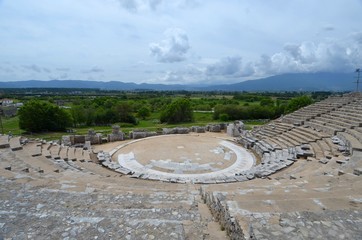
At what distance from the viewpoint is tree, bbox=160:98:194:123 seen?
4388 cm

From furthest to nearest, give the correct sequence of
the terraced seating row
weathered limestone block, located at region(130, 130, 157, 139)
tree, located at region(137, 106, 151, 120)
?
1. tree, located at region(137, 106, 151, 120)
2. weathered limestone block, located at region(130, 130, 157, 139)
3. the terraced seating row

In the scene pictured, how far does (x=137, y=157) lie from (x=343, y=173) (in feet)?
44.1

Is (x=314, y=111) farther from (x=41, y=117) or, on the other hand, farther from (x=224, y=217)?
(x=41, y=117)

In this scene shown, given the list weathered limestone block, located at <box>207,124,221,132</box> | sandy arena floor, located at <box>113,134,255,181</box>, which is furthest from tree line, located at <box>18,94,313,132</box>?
sandy arena floor, located at <box>113,134,255,181</box>

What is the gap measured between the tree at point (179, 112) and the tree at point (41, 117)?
56.1 ft

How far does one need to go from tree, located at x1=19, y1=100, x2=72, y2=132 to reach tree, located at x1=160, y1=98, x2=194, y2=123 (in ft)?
56.1

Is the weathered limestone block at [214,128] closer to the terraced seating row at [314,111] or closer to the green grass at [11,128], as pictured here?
the terraced seating row at [314,111]

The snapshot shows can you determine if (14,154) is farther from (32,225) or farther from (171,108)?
(171,108)

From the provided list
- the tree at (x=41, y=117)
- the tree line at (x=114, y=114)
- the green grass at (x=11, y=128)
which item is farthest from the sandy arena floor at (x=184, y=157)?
the green grass at (x=11, y=128)

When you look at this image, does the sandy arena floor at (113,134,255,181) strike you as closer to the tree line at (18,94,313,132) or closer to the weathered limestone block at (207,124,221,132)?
the weathered limestone block at (207,124,221,132)

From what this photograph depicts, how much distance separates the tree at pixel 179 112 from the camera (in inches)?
1727

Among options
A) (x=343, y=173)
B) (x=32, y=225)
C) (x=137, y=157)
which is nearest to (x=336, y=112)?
(x=343, y=173)

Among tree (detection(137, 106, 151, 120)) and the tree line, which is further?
tree (detection(137, 106, 151, 120))

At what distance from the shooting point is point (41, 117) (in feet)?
119
